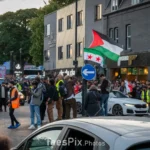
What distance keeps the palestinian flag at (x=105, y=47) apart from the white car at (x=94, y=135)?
1666cm

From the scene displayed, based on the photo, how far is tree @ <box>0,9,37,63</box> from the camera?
83625 millimetres

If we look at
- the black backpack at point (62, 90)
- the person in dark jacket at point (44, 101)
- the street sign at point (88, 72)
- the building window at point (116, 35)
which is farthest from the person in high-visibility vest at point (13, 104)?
the building window at point (116, 35)

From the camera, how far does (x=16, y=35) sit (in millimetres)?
84250

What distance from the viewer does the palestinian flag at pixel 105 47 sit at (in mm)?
22000

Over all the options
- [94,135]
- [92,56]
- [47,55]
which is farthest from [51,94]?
[47,55]

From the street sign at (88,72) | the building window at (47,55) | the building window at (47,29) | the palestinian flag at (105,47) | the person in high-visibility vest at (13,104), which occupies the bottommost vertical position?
the person in high-visibility vest at (13,104)

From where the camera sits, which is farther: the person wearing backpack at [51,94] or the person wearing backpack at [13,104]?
the person wearing backpack at [51,94]

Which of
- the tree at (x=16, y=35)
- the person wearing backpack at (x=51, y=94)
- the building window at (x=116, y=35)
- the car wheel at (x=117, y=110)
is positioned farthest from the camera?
the tree at (x=16, y=35)

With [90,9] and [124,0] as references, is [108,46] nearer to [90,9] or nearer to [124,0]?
[124,0]

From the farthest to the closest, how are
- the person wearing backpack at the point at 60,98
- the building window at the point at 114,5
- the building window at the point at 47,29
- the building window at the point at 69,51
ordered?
the building window at the point at 47,29 < the building window at the point at 69,51 < the building window at the point at 114,5 < the person wearing backpack at the point at 60,98

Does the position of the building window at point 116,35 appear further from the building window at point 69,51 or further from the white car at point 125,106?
the white car at point 125,106

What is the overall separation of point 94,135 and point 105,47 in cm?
1804

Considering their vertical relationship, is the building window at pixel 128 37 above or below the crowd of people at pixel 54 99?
above

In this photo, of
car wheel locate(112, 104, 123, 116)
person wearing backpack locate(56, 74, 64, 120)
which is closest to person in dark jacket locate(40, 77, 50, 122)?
person wearing backpack locate(56, 74, 64, 120)
